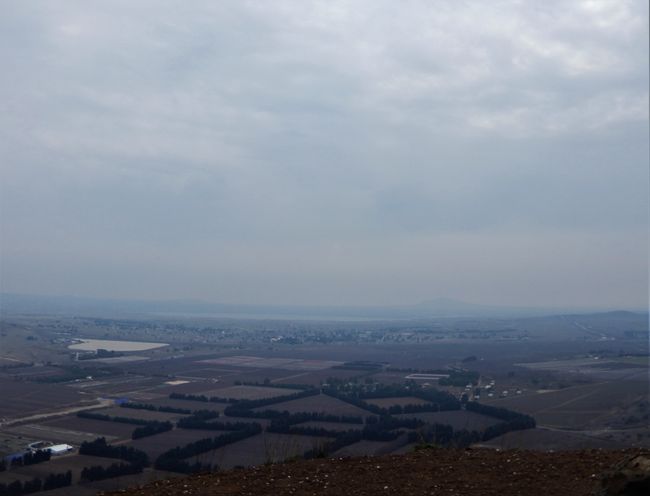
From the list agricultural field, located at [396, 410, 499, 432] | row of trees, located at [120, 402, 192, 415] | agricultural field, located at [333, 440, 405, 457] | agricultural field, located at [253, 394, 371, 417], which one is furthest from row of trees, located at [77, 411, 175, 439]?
agricultural field, located at [396, 410, 499, 432]

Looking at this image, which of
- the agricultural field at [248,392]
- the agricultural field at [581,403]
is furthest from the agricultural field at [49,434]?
the agricultural field at [581,403]

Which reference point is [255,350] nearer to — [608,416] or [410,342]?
[410,342]

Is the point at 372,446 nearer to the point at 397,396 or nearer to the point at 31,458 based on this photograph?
the point at 31,458

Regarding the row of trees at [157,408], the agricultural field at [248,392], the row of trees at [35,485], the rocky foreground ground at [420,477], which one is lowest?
the agricultural field at [248,392]

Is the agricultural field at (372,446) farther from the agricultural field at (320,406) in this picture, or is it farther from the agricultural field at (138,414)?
the agricultural field at (138,414)

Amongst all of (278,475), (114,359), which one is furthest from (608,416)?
(114,359)

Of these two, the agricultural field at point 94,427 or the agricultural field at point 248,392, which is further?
the agricultural field at point 248,392

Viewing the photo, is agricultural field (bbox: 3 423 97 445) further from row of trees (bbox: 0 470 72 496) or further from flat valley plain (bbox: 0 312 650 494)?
row of trees (bbox: 0 470 72 496)
